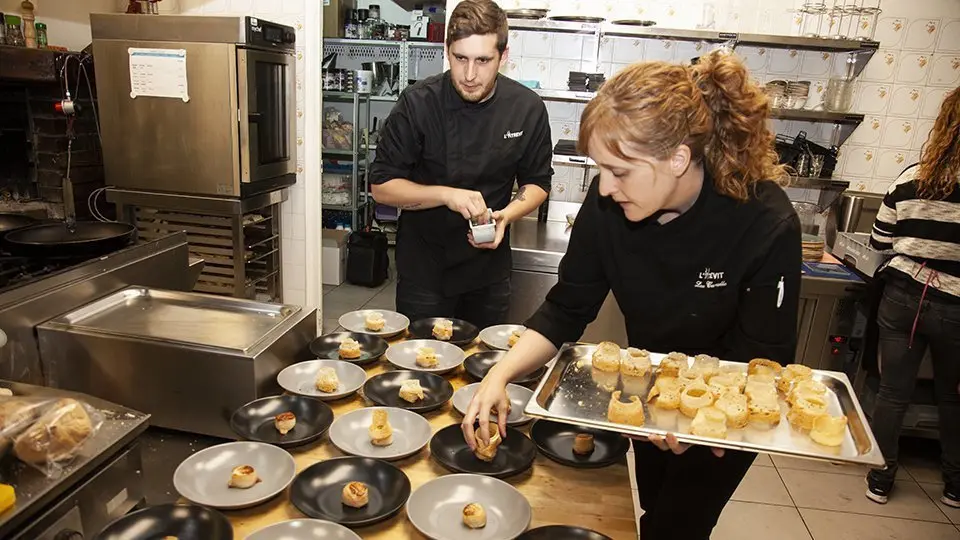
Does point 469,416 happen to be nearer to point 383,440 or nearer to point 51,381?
point 383,440

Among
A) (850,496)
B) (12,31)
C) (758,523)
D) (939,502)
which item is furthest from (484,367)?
(12,31)

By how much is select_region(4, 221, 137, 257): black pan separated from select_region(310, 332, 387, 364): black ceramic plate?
2.17 ft

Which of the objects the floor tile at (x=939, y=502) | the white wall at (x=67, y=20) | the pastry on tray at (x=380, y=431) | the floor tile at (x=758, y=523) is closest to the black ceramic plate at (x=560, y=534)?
the pastry on tray at (x=380, y=431)

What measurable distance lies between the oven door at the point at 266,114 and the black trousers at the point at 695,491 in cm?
268

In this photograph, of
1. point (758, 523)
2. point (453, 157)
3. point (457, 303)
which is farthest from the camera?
point (758, 523)

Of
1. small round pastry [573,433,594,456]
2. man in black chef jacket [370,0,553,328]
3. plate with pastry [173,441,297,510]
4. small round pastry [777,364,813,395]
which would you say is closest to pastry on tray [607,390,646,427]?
small round pastry [573,433,594,456]

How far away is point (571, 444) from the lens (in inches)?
60.0

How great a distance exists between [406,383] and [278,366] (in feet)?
1.09

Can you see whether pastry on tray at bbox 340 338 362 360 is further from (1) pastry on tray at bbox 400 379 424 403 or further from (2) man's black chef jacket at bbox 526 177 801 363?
(2) man's black chef jacket at bbox 526 177 801 363

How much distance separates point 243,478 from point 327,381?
41cm

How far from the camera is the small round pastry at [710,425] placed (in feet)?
4.25

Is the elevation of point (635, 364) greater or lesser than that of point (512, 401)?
greater

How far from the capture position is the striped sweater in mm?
2525

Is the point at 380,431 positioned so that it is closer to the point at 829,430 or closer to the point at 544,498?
the point at 544,498
